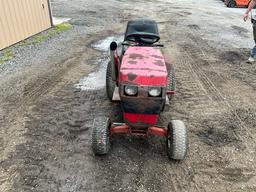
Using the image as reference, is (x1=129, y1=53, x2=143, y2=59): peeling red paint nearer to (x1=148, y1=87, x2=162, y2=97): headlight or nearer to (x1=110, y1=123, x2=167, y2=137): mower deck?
(x1=148, y1=87, x2=162, y2=97): headlight

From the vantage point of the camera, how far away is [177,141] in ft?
12.7

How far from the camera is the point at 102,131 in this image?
394cm

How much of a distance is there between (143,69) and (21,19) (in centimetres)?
735

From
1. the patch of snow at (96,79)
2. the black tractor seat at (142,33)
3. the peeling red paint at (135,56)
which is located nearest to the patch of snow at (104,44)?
the patch of snow at (96,79)

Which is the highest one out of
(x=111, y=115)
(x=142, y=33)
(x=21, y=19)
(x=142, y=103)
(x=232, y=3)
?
(x=142, y=33)

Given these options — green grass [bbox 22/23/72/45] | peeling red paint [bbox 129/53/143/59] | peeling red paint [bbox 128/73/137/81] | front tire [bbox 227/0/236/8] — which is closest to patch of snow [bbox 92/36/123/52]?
green grass [bbox 22/23/72/45]

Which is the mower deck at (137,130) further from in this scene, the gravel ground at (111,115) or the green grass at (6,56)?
the green grass at (6,56)

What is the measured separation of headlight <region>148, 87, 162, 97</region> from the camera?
12.1 feet

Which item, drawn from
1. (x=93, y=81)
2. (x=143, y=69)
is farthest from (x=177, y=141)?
(x=93, y=81)

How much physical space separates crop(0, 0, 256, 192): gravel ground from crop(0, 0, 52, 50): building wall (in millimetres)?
541

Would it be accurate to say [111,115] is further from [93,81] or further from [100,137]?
[93,81]

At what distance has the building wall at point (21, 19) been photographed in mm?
8977

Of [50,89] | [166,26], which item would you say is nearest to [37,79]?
[50,89]

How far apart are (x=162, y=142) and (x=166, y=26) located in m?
8.57
